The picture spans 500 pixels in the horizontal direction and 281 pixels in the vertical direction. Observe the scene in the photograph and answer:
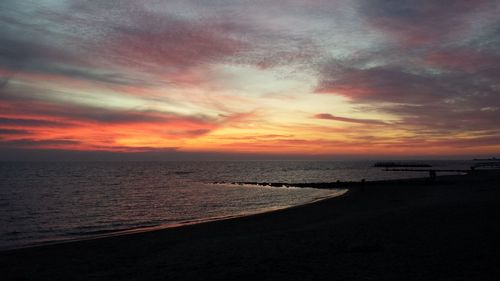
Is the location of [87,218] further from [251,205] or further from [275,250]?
[275,250]

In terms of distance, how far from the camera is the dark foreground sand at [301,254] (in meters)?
11.3

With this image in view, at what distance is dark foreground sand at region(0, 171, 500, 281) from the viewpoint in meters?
11.3

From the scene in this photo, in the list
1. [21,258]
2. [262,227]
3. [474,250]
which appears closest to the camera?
[474,250]

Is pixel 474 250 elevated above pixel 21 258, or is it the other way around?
pixel 474 250

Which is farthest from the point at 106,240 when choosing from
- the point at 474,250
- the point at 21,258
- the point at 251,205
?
the point at 251,205

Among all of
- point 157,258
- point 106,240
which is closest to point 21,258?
point 106,240

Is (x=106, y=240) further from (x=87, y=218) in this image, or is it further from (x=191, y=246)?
(x=87, y=218)

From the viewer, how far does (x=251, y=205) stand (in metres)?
42.9

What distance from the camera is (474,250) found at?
1304cm

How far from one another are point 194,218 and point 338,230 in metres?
17.5

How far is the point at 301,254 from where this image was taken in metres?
13.7

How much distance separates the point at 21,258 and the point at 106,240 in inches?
177

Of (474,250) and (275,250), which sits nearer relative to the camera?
(474,250)

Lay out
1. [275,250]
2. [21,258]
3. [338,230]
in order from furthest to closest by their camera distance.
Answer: [338,230]
[21,258]
[275,250]
